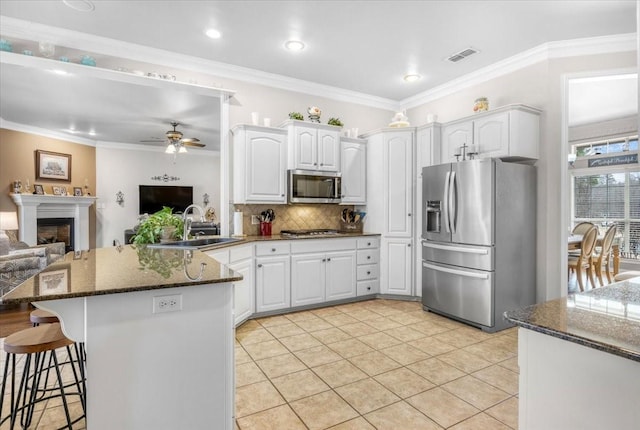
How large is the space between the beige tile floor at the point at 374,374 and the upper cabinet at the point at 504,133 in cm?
185

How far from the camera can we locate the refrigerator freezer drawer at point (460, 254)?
132 inches

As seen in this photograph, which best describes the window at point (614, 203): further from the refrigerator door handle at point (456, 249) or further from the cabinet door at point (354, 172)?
the cabinet door at point (354, 172)

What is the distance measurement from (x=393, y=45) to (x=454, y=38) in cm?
59

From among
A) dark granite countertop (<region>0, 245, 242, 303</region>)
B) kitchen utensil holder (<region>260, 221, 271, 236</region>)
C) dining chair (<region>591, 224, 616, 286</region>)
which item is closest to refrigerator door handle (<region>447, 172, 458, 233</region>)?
kitchen utensil holder (<region>260, 221, 271, 236</region>)

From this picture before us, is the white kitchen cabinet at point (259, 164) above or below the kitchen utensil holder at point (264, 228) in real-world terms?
above

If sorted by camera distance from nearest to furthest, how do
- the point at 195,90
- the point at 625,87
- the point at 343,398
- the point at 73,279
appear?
the point at 73,279 → the point at 343,398 → the point at 195,90 → the point at 625,87

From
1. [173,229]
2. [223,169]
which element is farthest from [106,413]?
[223,169]

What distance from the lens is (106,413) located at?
1.40 meters

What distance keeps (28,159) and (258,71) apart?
4139 millimetres

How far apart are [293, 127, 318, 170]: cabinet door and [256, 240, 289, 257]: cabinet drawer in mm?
968

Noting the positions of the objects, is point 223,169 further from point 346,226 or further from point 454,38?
point 454,38

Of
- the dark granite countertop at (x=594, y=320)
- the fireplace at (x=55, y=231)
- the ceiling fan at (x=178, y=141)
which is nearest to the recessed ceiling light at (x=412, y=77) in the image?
the ceiling fan at (x=178, y=141)

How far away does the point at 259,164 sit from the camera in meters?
3.95

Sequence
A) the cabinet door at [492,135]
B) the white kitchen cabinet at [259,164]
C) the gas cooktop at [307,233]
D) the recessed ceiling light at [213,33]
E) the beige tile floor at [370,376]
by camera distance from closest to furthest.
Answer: the beige tile floor at [370,376] < the recessed ceiling light at [213,33] < the cabinet door at [492,135] < the white kitchen cabinet at [259,164] < the gas cooktop at [307,233]
